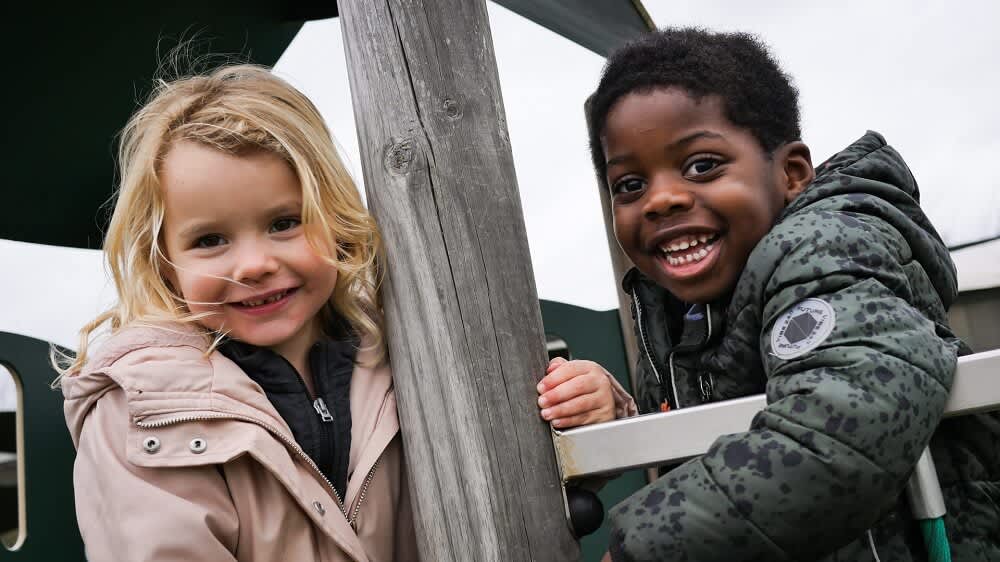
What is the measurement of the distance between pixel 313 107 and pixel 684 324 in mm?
921

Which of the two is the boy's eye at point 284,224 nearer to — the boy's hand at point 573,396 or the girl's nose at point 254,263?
the girl's nose at point 254,263

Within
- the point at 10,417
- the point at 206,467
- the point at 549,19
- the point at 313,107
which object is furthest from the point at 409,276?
the point at 549,19

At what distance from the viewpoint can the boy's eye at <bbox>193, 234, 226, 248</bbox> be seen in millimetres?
1697

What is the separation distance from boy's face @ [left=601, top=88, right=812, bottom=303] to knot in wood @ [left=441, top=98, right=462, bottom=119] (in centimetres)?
43

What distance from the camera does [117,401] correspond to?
1.55 m

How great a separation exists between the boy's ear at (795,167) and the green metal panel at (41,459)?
2038mm

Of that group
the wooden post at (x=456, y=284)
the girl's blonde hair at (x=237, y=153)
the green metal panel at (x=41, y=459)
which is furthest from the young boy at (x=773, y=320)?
the green metal panel at (x=41, y=459)

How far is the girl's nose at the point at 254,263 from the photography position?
164 cm

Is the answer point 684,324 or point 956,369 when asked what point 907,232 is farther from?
point 684,324

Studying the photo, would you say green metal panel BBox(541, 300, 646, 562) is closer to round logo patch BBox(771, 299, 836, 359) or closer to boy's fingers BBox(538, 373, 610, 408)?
boy's fingers BBox(538, 373, 610, 408)

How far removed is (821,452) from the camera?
1.26 meters

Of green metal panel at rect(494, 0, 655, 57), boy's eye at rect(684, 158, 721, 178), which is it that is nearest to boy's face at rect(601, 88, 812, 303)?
boy's eye at rect(684, 158, 721, 178)

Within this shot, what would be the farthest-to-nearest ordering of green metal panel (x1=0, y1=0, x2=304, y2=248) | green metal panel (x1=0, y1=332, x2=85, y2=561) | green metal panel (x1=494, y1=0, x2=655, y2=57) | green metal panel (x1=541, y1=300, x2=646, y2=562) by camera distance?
1. green metal panel (x1=541, y1=300, x2=646, y2=562)
2. green metal panel (x1=494, y1=0, x2=655, y2=57)
3. green metal panel (x1=0, y1=0, x2=304, y2=248)
4. green metal panel (x1=0, y1=332, x2=85, y2=561)

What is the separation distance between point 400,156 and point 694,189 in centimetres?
59
